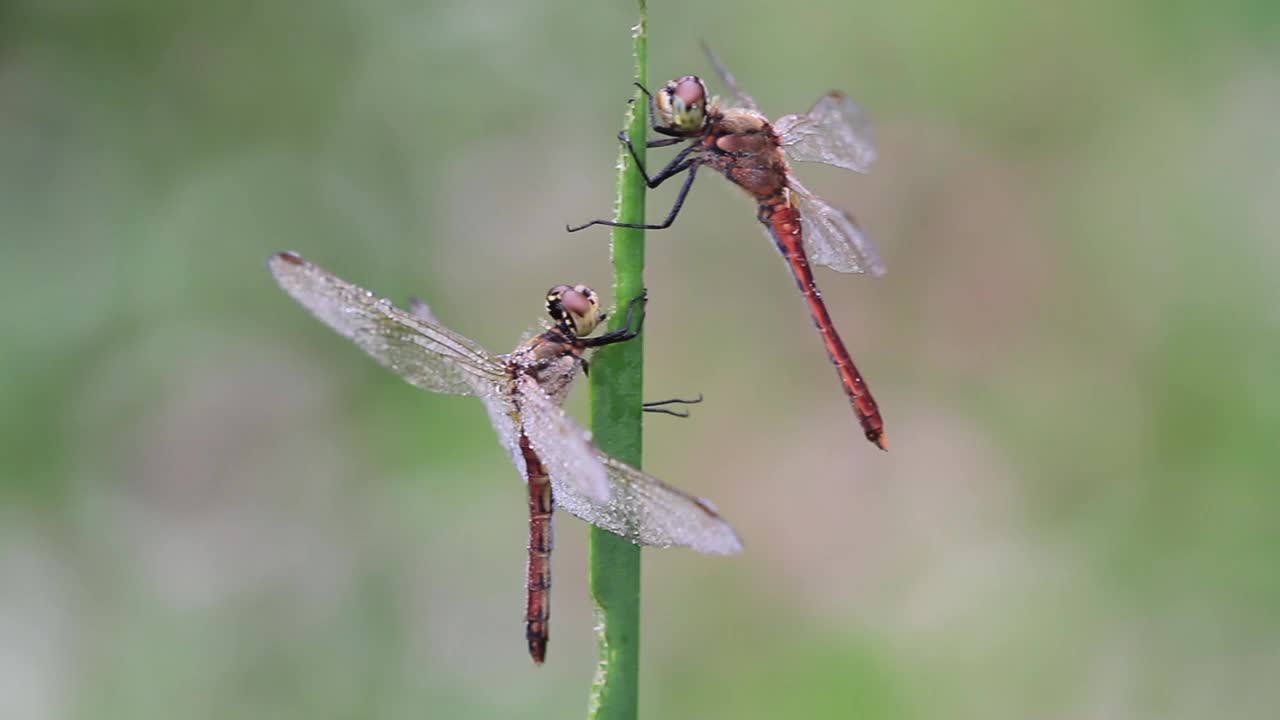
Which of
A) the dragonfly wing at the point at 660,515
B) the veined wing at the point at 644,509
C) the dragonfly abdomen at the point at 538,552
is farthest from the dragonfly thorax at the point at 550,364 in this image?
the dragonfly wing at the point at 660,515

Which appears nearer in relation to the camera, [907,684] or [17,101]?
[907,684]

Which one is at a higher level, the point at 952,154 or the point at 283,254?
the point at 952,154

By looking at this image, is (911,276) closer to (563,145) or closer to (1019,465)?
(1019,465)

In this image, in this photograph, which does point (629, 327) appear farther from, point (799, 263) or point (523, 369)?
point (799, 263)

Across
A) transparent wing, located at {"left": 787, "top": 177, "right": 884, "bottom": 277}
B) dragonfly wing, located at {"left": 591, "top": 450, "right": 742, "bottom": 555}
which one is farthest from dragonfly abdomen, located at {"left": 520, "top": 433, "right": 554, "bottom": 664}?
transparent wing, located at {"left": 787, "top": 177, "right": 884, "bottom": 277}

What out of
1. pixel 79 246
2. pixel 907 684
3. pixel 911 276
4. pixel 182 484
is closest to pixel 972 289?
pixel 911 276

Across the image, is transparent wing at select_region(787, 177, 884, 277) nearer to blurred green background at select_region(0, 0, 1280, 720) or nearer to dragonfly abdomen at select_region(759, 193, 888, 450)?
dragonfly abdomen at select_region(759, 193, 888, 450)

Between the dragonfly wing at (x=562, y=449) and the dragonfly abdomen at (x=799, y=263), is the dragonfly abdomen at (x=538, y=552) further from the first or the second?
the dragonfly abdomen at (x=799, y=263)
